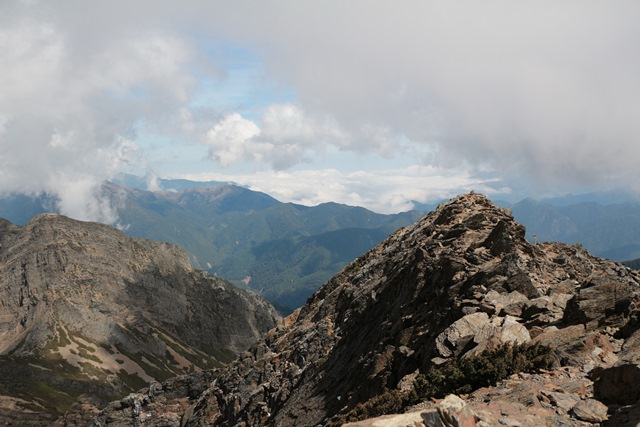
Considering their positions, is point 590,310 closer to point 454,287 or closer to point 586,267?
point 454,287

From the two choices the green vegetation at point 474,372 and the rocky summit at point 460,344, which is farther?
the green vegetation at point 474,372

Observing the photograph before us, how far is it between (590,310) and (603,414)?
1008cm

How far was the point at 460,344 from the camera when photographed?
1168 inches

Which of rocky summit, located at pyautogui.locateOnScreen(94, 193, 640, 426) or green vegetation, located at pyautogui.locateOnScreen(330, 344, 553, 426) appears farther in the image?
green vegetation, located at pyautogui.locateOnScreen(330, 344, 553, 426)

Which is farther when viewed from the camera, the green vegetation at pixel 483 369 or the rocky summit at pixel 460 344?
the green vegetation at pixel 483 369

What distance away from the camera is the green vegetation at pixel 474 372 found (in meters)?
23.8

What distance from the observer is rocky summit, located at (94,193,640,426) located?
19922 millimetres

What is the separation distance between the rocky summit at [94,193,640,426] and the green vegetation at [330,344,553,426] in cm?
7

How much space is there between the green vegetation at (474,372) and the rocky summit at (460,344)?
0.07m

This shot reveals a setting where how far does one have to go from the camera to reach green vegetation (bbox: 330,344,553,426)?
2377 cm

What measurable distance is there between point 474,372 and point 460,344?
534 cm

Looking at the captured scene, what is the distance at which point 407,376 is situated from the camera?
32.6 metres

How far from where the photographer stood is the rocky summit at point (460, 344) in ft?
65.4

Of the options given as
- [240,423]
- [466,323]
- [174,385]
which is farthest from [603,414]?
[174,385]
